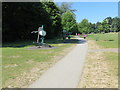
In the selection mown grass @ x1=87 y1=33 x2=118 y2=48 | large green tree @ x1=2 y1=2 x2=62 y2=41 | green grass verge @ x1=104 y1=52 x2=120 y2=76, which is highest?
large green tree @ x1=2 y1=2 x2=62 y2=41

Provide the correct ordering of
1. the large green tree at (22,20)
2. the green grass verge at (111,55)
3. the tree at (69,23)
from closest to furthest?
1. the green grass verge at (111,55)
2. the large green tree at (22,20)
3. the tree at (69,23)

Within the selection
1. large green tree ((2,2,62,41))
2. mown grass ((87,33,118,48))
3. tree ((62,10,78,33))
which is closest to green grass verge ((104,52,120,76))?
mown grass ((87,33,118,48))

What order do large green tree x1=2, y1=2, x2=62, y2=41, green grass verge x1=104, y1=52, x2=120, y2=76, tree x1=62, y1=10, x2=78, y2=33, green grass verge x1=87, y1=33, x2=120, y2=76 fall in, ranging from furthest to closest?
tree x1=62, y1=10, x2=78, y2=33
large green tree x1=2, y1=2, x2=62, y2=41
green grass verge x1=87, y1=33, x2=120, y2=76
green grass verge x1=104, y1=52, x2=120, y2=76

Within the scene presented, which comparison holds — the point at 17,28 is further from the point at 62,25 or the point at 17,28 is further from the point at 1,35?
the point at 62,25

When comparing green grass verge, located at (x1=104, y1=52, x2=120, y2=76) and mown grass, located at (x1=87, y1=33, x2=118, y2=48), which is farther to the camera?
mown grass, located at (x1=87, y1=33, x2=118, y2=48)

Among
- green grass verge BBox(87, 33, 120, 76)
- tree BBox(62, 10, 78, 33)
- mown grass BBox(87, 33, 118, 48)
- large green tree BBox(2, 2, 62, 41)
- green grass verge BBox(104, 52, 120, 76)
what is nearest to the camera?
green grass verge BBox(104, 52, 120, 76)

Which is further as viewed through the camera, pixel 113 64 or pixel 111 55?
pixel 111 55

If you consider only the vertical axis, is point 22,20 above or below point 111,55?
above

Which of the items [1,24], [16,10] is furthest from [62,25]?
[1,24]

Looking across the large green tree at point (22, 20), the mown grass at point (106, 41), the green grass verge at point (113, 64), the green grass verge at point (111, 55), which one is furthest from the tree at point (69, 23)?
the green grass verge at point (113, 64)

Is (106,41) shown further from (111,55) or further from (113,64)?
(113,64)

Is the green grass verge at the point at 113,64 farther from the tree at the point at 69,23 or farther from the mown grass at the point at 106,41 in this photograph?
the tree at the point at 69,23

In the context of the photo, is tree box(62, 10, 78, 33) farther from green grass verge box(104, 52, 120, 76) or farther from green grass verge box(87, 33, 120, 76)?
green grass verge box(104, 52, 120, 76)

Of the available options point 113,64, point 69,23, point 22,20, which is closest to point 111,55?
point 113,64
